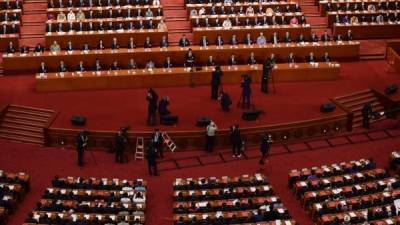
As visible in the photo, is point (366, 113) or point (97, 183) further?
point (366, 113)

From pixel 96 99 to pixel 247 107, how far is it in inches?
212

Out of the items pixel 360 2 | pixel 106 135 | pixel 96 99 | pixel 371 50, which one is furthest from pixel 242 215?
pixel 360 2

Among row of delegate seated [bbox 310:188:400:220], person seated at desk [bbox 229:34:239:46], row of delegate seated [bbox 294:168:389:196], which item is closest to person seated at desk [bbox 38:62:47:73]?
person seated at desk [bbox 229:34:239:46]

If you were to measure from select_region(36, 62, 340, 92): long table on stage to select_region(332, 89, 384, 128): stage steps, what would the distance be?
172 centimetres

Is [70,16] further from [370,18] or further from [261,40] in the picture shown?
[370,18]

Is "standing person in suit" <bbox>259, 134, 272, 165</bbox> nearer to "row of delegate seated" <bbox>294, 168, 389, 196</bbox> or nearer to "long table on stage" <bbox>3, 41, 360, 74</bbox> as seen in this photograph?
"row of delegate seated" <bbox>294, 168, 389, 196</bbox>

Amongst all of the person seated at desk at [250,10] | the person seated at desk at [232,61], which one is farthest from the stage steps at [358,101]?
the person seated at desk at [250,10]

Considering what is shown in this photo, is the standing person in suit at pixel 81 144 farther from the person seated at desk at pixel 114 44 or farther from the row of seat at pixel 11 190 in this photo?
the person seated at desk at pixel 114 44

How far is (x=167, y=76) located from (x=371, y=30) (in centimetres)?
957

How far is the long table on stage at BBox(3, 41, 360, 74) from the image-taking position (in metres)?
27.4

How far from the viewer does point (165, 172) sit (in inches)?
883

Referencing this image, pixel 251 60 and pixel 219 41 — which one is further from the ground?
pixel 219 41

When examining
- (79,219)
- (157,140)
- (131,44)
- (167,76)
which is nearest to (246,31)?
(167,76)

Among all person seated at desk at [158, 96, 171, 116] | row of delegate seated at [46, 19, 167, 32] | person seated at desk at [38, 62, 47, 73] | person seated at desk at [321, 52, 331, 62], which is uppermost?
row of delegate seated at [46, 19, 167, 32]
